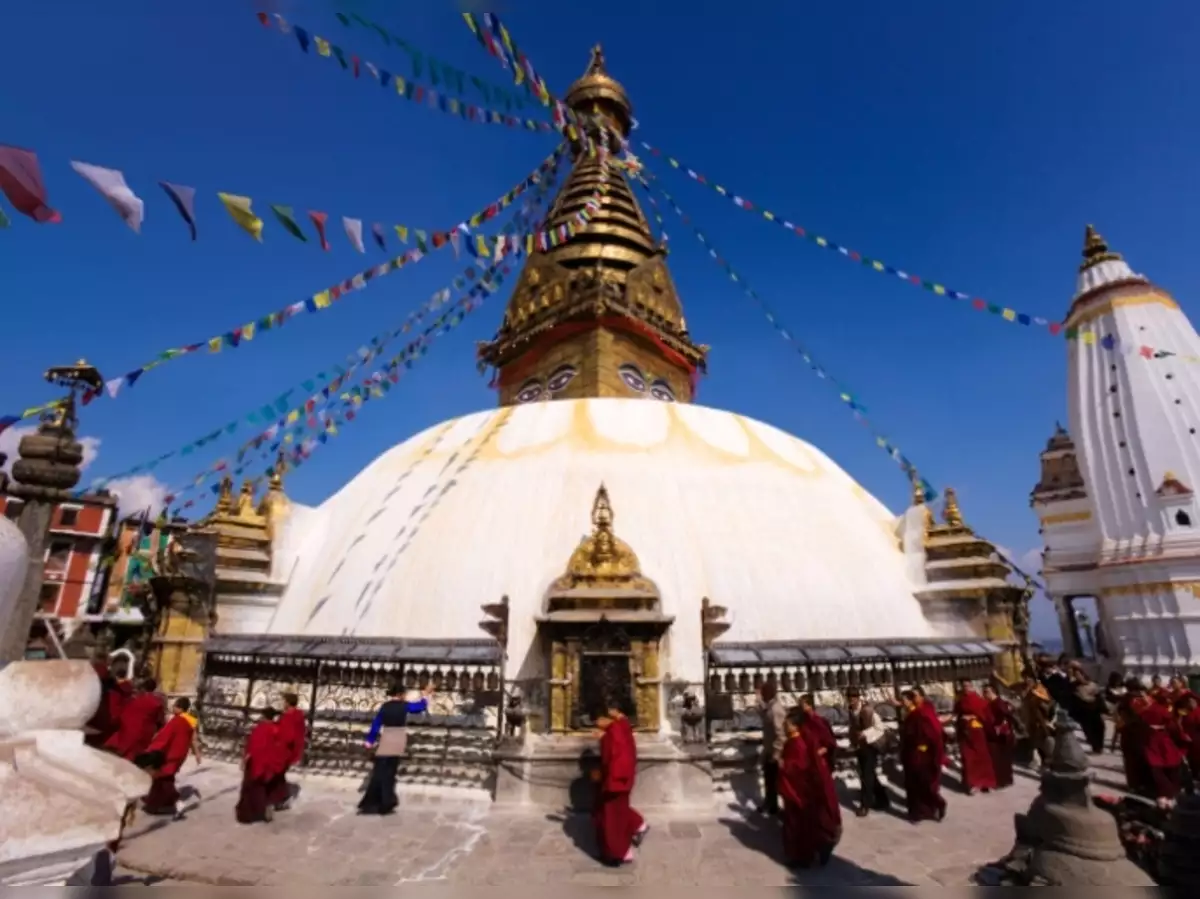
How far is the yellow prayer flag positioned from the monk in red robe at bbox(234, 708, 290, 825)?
5359 mm

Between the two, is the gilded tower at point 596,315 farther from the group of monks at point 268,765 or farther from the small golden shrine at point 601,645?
the group of monks at point 268,765

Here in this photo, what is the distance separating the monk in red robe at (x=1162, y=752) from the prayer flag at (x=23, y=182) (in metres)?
12.0

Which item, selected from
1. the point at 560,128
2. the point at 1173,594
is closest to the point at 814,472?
the point at 560,128

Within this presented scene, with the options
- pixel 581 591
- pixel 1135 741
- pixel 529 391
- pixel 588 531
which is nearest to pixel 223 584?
pixel 588 531

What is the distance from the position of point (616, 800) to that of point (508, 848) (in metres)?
1.14

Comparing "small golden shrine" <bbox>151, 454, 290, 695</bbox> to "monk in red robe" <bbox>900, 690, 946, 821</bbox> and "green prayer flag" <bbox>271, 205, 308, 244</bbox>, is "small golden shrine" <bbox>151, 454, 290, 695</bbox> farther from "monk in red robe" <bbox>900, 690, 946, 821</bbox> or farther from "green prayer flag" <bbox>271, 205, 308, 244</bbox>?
"monk in red robe" <bbox>900, 690, 946, 821</bbox>

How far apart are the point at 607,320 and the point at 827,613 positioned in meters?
9.90

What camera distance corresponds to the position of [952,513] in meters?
11.3

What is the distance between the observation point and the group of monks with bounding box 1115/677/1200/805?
7.13 m

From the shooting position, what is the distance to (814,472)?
1208 cm

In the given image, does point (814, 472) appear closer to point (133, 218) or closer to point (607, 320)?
point (607, 320)

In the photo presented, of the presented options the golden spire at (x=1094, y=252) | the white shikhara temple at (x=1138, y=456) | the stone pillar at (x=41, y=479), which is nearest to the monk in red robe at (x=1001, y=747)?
the stone pillar at (x=41, y=479)

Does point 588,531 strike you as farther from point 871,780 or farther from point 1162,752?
point 1162,752

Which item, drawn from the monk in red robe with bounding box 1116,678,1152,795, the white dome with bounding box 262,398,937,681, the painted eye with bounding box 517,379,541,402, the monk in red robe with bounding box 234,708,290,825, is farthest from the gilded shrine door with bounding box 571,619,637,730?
the painted eye with bounding box 517,379,541,402
